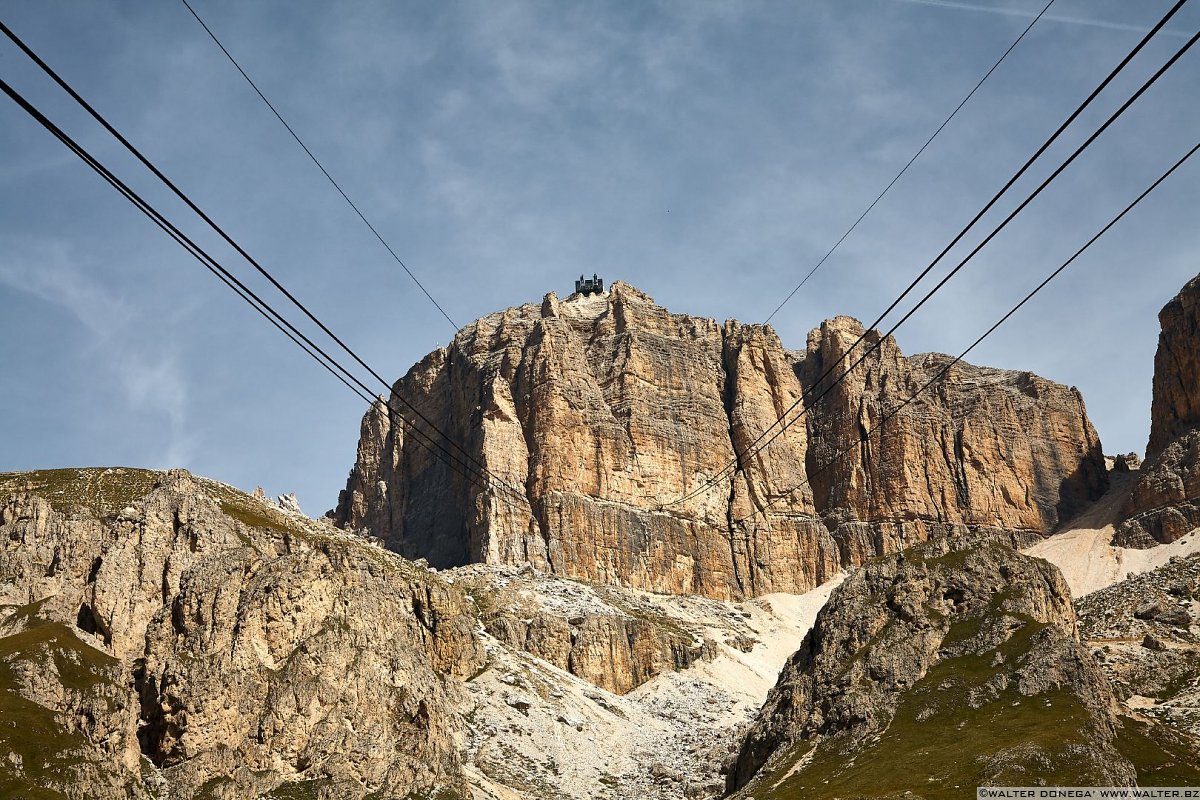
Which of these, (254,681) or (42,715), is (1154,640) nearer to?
(254,681)

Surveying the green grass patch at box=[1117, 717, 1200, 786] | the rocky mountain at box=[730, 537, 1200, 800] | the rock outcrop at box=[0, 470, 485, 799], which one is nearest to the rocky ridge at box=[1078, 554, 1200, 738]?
the green grass patch at box=[1117, 717, 1200, 786]

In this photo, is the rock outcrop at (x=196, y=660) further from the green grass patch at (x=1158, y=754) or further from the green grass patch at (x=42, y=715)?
the green grass patch at (x=1158, y=754)

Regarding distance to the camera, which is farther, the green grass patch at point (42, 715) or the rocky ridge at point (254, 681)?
the rocky ridge at point (254, 681)

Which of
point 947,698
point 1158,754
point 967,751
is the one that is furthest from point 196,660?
point 1158,754

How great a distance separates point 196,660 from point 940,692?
73.3 metres

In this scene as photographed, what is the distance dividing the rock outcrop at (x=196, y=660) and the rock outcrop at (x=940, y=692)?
1653 inches

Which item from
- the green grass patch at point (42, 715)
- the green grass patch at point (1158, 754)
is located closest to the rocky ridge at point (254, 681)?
the green grass patch at point (42, 715)

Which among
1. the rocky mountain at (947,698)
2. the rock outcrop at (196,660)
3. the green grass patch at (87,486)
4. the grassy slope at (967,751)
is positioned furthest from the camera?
the green grass patch at (87,486)

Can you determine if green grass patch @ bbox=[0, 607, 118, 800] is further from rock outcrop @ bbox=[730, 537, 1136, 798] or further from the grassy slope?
rock outcrop @ bbox=[730, 537, 1136, 798]

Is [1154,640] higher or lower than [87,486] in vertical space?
lower

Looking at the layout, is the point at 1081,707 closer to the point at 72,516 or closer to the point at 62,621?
the point at 62,621

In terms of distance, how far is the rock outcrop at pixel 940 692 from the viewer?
84.8 metres

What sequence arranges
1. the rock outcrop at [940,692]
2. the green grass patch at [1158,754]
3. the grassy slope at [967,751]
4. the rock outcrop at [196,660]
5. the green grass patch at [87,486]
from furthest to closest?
the green grass patch at [87,486] < the rock outcrop at [196,660] < the rock outcrop at [940,692] < the grassy slope at [967,751] < the green grass patch at [1158,754]

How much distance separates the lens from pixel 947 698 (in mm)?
99750
